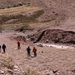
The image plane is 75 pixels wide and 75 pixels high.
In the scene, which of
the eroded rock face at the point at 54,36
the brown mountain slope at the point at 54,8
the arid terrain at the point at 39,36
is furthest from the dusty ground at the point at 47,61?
the brown mountain slope at the point at 54,8

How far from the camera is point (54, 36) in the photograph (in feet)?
181

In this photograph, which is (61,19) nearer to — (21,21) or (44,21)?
(44,21)

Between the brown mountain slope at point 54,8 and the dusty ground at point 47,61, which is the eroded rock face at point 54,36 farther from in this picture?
the dusty ground at point 47,61

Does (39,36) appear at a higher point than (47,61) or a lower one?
lower

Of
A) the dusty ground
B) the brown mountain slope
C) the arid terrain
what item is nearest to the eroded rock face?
the arid terrain

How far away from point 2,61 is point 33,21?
55.7m

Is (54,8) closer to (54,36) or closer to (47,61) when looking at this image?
(54,36)

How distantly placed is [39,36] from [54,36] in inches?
145

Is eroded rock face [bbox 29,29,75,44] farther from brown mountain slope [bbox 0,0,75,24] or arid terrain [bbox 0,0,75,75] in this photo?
brown mountain slope [bbox 0,0,75,24]

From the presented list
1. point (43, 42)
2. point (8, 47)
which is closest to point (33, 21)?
point (43, 42)

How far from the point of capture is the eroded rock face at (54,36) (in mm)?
52772

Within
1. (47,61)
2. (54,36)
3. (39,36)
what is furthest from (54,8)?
(47,61)

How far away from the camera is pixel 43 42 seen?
54812 millimetres

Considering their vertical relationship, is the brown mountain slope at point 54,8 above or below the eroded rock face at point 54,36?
below
